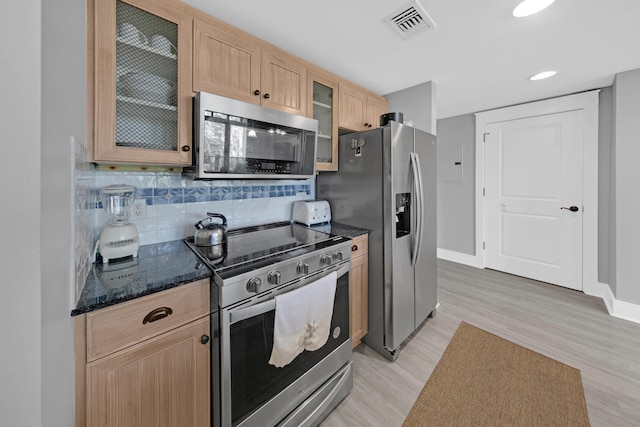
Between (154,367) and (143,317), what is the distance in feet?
0.71

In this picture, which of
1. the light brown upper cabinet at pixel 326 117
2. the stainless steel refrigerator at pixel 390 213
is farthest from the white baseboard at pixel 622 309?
the light brown upper cabinet at pixel 326 117

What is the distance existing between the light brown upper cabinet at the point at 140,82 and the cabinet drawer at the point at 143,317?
2.34 ft

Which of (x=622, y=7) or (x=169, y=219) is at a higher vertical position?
(x=622, y=7)

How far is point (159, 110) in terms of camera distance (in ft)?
4.25

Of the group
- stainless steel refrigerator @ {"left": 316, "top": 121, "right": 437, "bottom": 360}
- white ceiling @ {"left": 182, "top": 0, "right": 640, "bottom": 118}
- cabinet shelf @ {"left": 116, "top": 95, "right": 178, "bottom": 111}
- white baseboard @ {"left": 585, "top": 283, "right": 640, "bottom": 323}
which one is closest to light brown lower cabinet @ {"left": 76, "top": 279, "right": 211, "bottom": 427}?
cabinet shelf @ {"left": 116, "top": 95, "right": 178, "bottom": 111}

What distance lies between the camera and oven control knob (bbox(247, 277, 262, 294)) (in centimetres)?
110

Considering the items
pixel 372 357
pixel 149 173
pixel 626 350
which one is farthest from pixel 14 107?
pixel 626 350

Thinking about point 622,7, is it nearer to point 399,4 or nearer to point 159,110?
point 399,4

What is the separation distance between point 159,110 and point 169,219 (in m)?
0.68

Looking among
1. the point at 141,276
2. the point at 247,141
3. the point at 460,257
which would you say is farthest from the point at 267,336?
the point at 460,257

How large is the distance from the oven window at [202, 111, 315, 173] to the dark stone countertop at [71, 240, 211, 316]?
1.77ft

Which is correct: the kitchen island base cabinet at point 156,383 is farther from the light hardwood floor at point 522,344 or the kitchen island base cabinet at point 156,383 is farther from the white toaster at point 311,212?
the white toaster at point 311,212

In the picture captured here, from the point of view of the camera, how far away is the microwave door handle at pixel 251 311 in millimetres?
1062

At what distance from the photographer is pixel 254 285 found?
1.11 m
